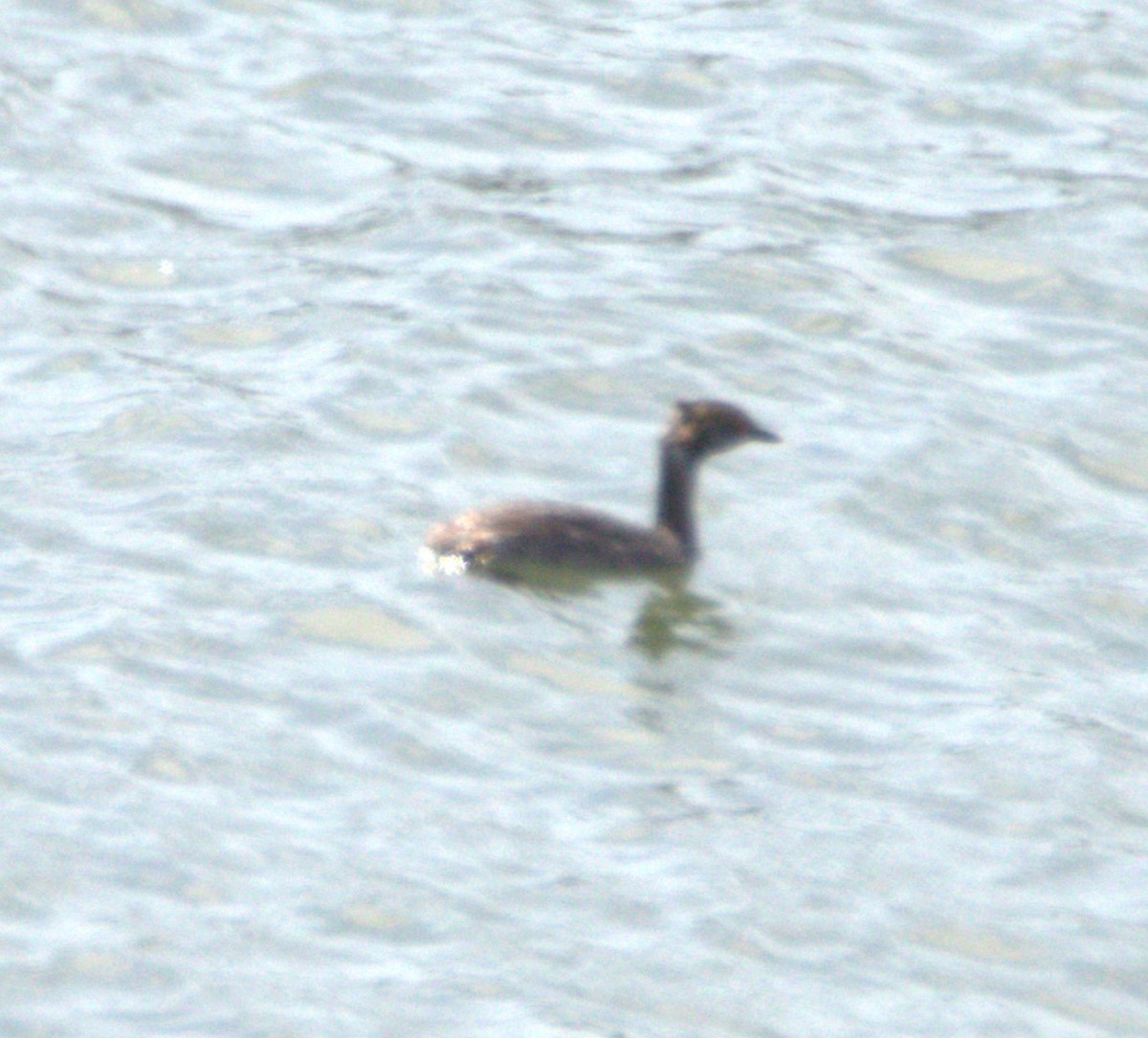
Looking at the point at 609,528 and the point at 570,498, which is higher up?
the point at 609,528

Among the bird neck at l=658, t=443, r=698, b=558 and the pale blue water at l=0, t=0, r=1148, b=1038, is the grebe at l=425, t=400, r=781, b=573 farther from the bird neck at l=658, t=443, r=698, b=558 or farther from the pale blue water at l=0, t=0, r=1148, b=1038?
the pale blue water at l=0, t=0, r=1148, b=1038

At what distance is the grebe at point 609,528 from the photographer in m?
13.2

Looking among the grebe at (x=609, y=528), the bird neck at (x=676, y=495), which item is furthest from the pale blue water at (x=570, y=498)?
the bird neck at (x=676, y=495)

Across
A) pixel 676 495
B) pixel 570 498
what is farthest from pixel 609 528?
pixel 570 498

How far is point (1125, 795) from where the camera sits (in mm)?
11742

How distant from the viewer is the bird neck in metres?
→ 14.0

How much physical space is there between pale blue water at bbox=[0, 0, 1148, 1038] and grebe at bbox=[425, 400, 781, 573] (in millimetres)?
175

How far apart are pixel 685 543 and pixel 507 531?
1.09m

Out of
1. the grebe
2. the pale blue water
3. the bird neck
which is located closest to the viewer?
the pale blue water

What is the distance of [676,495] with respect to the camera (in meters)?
14.0

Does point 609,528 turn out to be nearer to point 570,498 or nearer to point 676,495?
point 676,495

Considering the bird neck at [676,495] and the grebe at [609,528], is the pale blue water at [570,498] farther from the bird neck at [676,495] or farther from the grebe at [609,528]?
the bird neck at [676,495]

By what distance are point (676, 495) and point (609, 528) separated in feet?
1.72

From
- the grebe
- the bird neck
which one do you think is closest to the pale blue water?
the grebe
